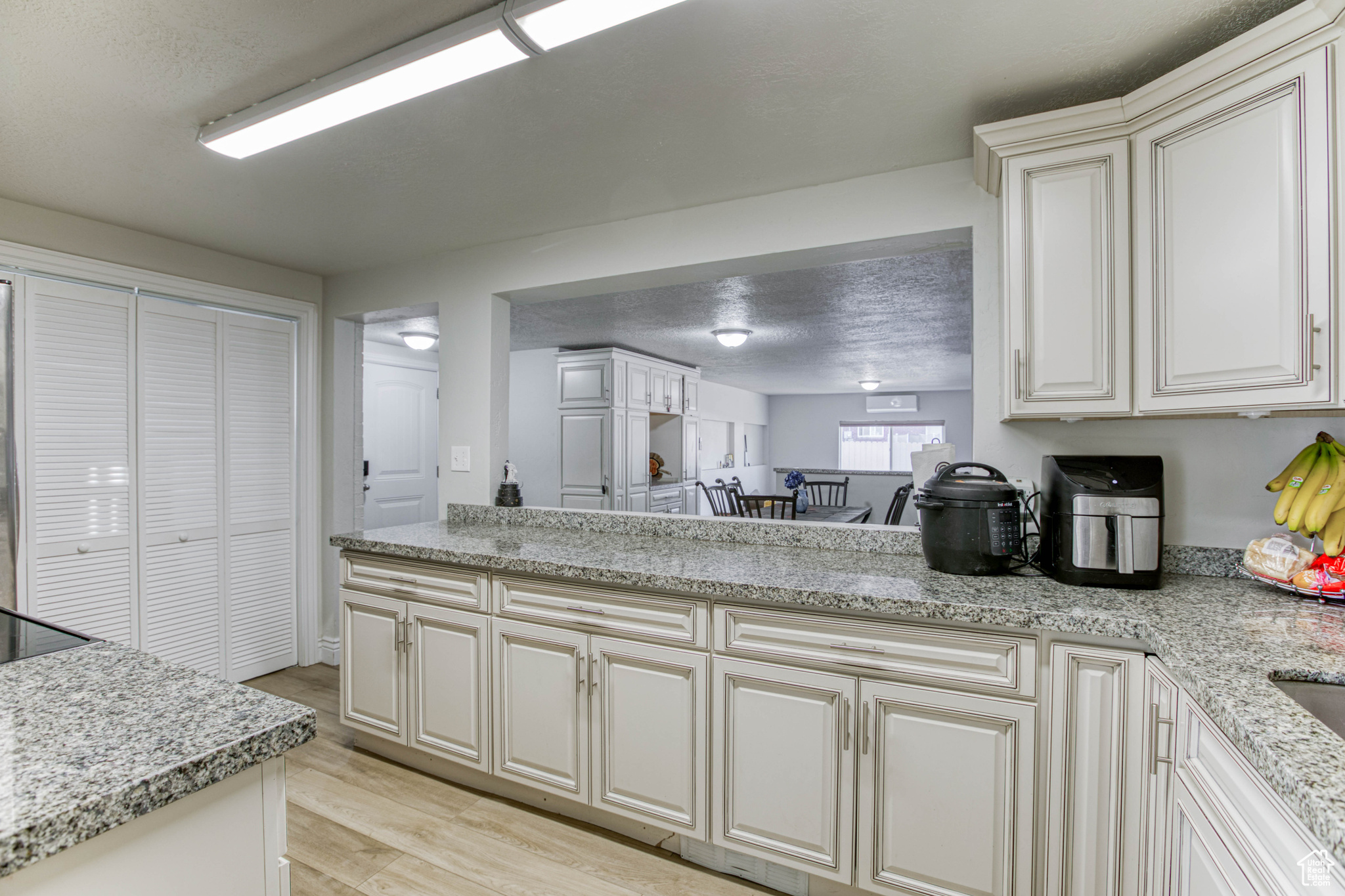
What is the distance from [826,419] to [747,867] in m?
9.27

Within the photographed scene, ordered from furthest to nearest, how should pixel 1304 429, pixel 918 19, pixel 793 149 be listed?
1. pixel 793 149
2. pixel 1304 429
3. pixel 918 19

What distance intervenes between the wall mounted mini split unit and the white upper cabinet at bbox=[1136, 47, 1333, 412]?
879 centimetres

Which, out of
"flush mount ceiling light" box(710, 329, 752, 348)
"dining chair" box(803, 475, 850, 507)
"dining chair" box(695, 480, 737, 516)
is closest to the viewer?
"flush mount ceiling light" box(710, 329, 752, 348)

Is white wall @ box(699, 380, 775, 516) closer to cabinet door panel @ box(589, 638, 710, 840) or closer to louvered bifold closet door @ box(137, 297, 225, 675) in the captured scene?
louvered bifold closet door @ box(137, 297, 225, 675)

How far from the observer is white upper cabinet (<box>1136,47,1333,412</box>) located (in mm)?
1270

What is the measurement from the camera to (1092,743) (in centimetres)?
139

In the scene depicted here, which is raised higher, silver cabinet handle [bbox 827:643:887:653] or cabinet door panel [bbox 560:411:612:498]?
cabinet door panel [bbox 560:411:612:498]

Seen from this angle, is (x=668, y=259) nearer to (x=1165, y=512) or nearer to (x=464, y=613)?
(x=464, y=613)

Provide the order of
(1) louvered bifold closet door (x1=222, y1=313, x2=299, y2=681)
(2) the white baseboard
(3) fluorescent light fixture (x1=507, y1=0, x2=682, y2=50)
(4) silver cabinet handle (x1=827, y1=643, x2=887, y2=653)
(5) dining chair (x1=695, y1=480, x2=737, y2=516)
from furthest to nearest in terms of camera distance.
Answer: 1. (5) dining chair (x1=695, y1=480, x2=737, y2=516)
2. (2) the white baseboard
3. (1) louvered bifold closet door (x1=222, y1=313, x2=299, y2=681)
4. (4) silver cabinet handle (x1=827, y1=643, x2=887, y2=653)
5. (3) fluorescent light fixture (x1=507, y1=0, x2=682, y2=50)

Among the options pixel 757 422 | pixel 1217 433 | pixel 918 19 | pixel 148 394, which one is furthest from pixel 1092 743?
pixel 757 422

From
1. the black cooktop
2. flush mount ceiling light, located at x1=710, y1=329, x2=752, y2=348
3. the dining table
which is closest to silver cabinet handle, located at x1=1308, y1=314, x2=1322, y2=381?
the black cooktop

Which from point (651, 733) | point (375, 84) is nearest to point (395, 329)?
point (375, 84)

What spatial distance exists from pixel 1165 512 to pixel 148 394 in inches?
157

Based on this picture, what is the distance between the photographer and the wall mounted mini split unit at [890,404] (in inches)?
391
